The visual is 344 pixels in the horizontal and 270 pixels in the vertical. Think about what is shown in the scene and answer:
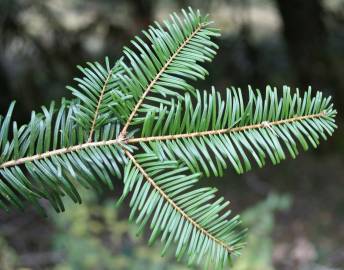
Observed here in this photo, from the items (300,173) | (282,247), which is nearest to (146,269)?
(282,247)

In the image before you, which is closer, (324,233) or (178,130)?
(178,130)

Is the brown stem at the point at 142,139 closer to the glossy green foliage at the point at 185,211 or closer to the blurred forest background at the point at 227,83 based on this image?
the glossy green foliage at the point at 185,211

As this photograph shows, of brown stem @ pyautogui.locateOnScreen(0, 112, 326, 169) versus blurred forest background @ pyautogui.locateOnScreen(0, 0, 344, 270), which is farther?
blurred forest background @ pyautogui.locateOnScreen(0, 0, 344, 270)

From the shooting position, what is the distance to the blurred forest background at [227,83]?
1.79 m

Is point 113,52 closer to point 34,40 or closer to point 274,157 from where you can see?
point 34,40

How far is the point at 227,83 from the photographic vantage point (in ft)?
10.9

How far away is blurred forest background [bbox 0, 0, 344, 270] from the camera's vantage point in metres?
1.79

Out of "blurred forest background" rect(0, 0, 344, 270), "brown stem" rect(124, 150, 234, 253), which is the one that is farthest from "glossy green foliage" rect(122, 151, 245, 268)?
"blurred forest background" rect(0, 0, 344, 270)

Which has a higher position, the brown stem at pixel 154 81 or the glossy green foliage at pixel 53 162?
the brown stem at pixel 154 81

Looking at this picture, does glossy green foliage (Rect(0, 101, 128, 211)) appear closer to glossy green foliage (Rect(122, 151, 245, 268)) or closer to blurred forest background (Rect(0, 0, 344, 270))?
glossy green foliage (Rect(122, 151, 245, 268))

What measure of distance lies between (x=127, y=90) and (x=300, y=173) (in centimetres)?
270

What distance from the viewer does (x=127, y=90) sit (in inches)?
14.8

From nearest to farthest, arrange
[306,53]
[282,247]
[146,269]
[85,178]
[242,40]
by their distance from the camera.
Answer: [85,178]
[146,269]
[282,247]
[306,53]
[242,40]

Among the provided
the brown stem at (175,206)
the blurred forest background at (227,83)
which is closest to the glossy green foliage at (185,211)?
the brown stem at (175,206)
